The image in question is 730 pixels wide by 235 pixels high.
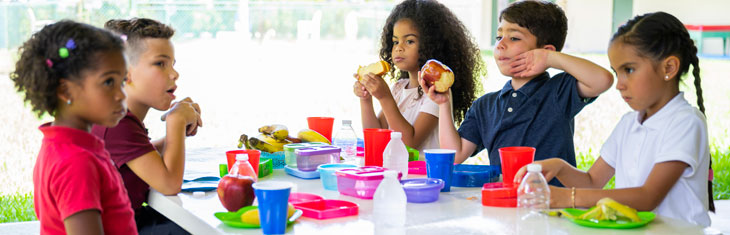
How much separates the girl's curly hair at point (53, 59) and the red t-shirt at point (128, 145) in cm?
62

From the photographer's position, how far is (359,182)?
2.48 meters

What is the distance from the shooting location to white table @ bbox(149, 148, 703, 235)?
2.08m

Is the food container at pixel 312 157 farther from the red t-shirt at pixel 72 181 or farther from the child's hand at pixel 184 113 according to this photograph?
the red t-shirt at pixel 72 181

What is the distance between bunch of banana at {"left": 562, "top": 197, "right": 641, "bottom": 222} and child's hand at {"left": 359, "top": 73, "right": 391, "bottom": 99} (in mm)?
1635

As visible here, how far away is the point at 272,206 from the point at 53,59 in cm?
68

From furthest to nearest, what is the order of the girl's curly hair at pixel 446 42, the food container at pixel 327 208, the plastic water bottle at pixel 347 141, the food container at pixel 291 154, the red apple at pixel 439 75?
the girl's curly hair at pixel 446 42, the plastic water bottle at pixel 347 141, the red apple at pixel 439 75, the food container at pixel 291 154, the food container at pixel 327 208

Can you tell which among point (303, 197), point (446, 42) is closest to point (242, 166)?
point (303, 197)

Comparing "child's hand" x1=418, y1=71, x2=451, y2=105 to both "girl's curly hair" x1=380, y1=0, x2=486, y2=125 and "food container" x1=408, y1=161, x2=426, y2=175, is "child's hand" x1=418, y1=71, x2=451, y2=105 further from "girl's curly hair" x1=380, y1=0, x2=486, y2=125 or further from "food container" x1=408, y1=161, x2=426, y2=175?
"girl's curly hair" x1=380, y1=0, x2=486, y2=125

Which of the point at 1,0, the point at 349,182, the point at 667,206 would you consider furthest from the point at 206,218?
the point at 1,0

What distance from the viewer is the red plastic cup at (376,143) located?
3.01 metres

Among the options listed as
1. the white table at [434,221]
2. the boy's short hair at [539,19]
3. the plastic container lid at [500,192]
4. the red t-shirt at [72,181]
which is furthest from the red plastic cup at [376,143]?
the red t-shirt at [72,181]

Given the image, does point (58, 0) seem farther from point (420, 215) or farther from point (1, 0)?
point (420, 215)

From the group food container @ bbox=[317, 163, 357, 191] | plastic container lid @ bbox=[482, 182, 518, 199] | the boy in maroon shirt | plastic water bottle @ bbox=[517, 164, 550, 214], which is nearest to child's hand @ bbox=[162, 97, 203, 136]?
the boy in maroon shirt

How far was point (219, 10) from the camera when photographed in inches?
619
